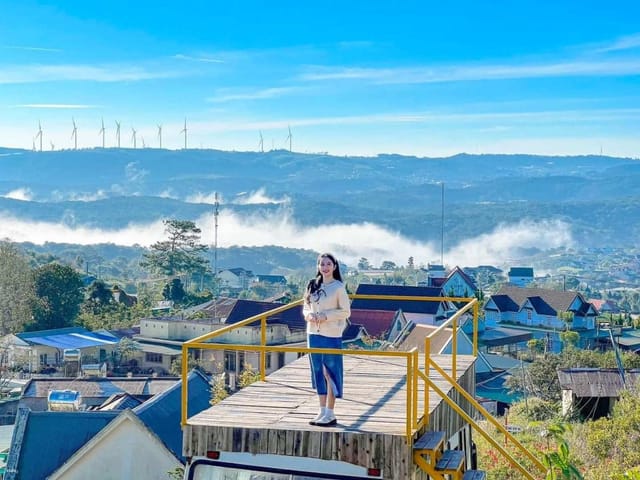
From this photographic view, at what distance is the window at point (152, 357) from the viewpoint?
2544 inches

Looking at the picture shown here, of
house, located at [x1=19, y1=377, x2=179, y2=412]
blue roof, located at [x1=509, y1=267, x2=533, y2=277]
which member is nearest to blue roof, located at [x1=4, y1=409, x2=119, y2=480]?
house, located at [x1=19, y1=377, x2=179, y2=412]

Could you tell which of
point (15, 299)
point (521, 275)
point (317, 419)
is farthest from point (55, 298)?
point (521, 275)

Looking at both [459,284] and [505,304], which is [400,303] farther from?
[459,284]

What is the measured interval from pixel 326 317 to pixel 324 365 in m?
0.51

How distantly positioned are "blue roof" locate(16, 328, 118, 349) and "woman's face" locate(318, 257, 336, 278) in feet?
179

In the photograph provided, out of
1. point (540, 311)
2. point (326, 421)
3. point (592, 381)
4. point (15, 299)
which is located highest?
point (326, 421)

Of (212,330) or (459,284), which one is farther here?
(459,284)

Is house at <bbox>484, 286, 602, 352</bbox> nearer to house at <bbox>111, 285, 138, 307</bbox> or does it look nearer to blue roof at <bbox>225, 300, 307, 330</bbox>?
blue roof at <bbox>225, 300, 307, 330</bbox>

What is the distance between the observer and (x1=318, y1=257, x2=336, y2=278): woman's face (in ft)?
34.8

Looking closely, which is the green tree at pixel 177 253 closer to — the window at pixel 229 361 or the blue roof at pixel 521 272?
the blue roof at pixel 521 272

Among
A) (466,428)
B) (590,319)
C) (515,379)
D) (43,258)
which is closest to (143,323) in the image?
(515,379)

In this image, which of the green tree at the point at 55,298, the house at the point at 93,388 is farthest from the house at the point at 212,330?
the house at the point at 93,388

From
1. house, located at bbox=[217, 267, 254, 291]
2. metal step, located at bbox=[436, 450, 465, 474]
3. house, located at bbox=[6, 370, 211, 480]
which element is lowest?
house, located at bbox=[217, 267, 254, 291]

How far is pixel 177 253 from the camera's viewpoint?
115 metres
